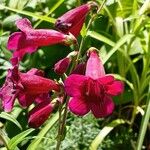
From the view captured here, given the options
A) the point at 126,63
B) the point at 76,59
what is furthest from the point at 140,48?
the point at 76,59

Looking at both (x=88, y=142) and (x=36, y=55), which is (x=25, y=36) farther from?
(x=36, y=55)

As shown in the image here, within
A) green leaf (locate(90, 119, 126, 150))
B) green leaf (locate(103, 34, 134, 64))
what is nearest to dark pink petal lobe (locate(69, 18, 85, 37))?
green leaf (locate(103, 34, 134, 64))

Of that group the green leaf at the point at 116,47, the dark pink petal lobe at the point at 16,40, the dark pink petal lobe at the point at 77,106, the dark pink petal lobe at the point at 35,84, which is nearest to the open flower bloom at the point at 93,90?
the dark pink petal lobe at the point at 77,106

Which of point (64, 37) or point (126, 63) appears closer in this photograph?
point (64, 37)

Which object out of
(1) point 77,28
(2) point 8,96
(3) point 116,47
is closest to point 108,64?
(3) point 116,47

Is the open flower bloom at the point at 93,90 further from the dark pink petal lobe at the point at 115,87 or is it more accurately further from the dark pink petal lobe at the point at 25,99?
the dark pink petal lobe at the point at 25,99

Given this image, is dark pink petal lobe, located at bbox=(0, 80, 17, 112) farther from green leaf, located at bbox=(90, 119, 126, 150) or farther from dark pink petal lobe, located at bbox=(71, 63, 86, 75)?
green leaf, located at bbox=(90, 119, 126, 150)

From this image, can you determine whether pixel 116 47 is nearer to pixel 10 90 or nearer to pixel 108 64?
pixel 108 64
